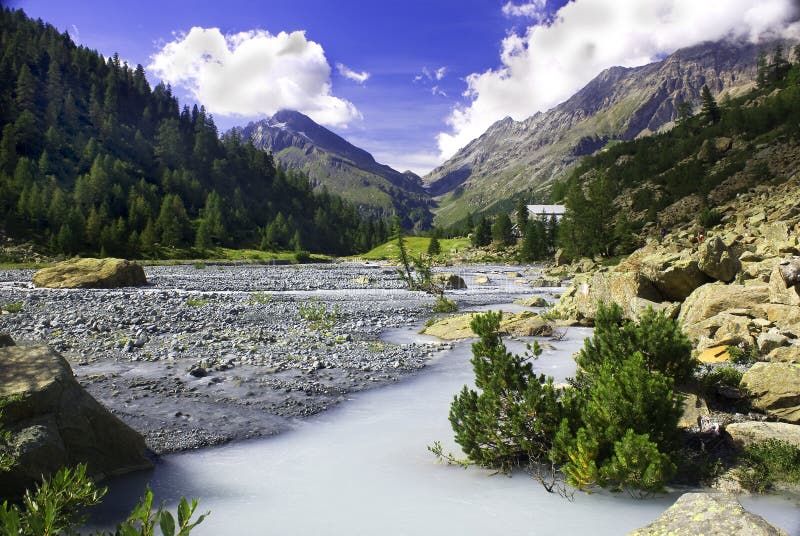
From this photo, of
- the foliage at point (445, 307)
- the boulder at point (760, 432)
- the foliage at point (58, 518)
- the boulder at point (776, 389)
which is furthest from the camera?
the foliage at point (445, 307)

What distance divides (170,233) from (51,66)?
105771 mm

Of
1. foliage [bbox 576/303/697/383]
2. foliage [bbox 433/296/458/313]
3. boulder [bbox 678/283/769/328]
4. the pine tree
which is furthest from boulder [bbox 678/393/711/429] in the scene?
the pine tree

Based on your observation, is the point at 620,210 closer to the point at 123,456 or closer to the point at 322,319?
the point at 322,319

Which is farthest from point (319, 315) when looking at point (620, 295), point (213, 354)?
point (620, 295)

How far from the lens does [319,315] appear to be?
2722 cm

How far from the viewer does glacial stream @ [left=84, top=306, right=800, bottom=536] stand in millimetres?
7250

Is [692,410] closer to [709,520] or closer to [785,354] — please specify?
[785,354]

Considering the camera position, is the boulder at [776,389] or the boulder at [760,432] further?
the boulder at [776,389]

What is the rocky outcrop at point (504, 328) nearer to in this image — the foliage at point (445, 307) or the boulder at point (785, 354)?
the foliage at point (445, 307)

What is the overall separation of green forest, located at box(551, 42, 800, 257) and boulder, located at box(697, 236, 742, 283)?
52.0m

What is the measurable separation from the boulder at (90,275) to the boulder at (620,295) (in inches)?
1627

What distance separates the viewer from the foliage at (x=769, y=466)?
787 cm

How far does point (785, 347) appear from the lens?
12.6 m

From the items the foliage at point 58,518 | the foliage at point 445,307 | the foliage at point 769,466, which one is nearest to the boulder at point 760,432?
the foliage at point 769,466
